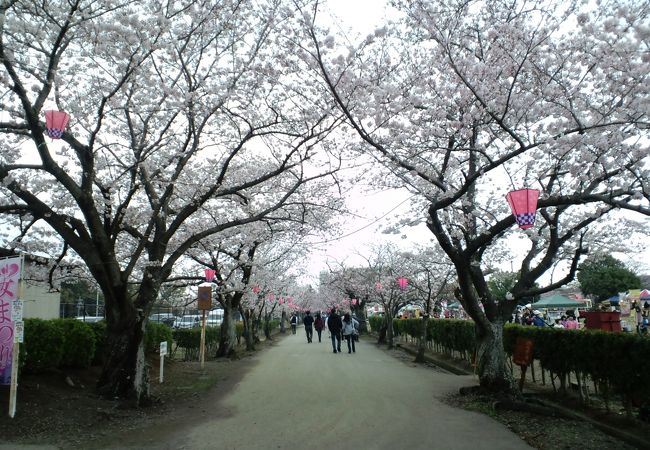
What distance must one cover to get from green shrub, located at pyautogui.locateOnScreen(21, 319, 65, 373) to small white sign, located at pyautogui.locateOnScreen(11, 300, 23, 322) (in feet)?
4.63

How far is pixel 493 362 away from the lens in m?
9.23

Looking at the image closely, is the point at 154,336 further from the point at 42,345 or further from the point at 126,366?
the point at 126,366

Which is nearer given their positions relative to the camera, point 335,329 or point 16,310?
point 16,310

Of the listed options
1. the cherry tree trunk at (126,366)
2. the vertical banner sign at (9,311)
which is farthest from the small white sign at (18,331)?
the cherry tree trunk at (126,366)

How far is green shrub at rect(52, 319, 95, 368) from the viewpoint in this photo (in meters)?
9.73

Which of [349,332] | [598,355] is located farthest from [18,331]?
[349,332]

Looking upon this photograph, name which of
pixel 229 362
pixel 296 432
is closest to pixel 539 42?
pixel 296 432

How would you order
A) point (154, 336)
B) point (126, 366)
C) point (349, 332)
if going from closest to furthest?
point (126, 366), point (154, 336), point (349, 332)

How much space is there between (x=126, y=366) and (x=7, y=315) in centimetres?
223

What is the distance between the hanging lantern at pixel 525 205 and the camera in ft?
23.7

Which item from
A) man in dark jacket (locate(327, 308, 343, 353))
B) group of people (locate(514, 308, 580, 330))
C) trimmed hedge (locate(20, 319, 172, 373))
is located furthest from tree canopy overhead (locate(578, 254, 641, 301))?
trimmed hedge (locate(20, 319, 172, 373))

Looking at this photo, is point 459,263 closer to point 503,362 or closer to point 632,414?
point 503,362

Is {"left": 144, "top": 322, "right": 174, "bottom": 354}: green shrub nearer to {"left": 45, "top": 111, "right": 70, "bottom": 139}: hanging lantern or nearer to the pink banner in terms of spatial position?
the pink banner

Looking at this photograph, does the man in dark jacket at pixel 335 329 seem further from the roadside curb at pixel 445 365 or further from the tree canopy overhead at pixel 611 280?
the tree canopy overhead at pixel 611 280
